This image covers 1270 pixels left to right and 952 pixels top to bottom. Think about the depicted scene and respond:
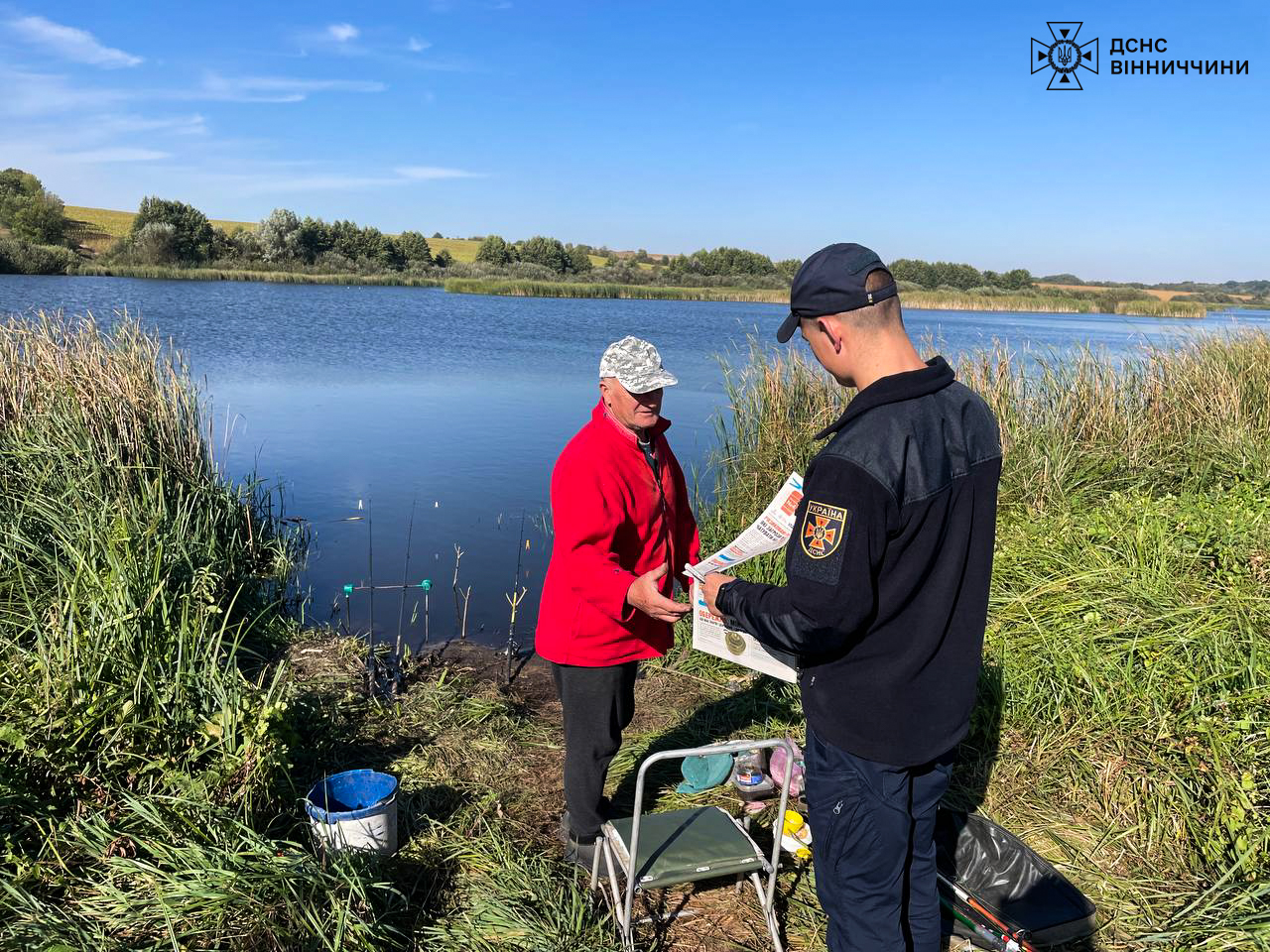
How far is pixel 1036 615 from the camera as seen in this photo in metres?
4.65

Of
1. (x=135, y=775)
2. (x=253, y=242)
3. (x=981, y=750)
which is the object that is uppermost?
(x=253, y=242)

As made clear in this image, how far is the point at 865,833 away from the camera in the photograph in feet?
7.05

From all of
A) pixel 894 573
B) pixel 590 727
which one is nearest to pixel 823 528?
pixel 894 573

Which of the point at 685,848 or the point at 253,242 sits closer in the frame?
the point at 685,848

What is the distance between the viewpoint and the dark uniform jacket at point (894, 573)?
191 centimetres

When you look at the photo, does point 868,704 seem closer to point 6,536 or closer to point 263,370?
point 6,536

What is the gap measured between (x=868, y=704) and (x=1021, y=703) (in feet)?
8.23

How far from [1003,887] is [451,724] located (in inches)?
108

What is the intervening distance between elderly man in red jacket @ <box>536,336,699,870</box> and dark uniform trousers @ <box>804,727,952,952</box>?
32.7 inches

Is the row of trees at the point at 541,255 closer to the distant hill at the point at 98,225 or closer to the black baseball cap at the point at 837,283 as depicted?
the distant hill at the point at 98,225

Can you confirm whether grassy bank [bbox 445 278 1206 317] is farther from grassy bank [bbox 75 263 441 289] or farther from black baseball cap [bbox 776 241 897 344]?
black baseball cap [bbox 776 241 897 344]

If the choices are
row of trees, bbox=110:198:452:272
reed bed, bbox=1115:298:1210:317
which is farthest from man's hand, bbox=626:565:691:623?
row of trees, bbox=110:198:452:272

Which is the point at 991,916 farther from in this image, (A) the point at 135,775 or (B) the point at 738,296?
(B) the point at 738,296

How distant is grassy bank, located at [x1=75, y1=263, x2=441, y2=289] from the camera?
45094 mm
